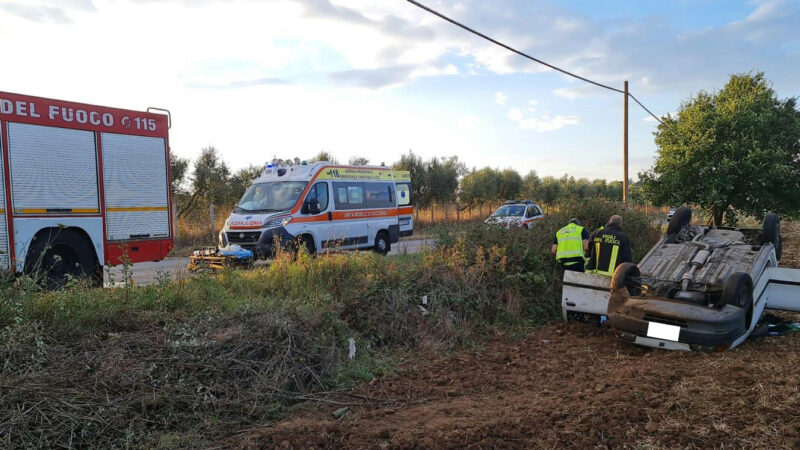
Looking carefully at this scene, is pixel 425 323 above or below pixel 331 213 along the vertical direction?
below

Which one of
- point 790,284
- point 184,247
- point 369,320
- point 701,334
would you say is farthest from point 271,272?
point 184,247

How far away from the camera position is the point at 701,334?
5.20m

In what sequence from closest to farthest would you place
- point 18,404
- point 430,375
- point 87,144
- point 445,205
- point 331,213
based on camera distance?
point 18,404 < point 430,375 < point 87,144 < point 331,213 < point 445,205

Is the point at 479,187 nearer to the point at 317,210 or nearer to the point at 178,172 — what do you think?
the point at 178,172

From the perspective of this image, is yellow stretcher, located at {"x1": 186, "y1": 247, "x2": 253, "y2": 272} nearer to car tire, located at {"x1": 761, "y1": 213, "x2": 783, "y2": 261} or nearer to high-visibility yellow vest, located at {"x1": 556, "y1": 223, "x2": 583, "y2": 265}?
high-visibility yellow vest, located at {"x1": 556, "y1": 223, "x2": 583, "y2": 265}

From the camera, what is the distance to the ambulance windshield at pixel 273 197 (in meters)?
11.9

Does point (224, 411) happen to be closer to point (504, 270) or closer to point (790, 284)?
point (504, 270)

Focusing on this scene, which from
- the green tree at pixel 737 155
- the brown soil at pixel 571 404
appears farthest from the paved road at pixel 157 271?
the green tree at pixel 737 155

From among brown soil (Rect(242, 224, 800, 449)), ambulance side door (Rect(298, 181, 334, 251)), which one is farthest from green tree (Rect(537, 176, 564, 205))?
brown soil (Rect(242, 224, 800, 449))

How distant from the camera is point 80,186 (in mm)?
8500

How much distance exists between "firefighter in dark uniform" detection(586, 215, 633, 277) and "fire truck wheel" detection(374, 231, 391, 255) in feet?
25.0

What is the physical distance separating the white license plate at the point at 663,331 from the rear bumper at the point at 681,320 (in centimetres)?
3

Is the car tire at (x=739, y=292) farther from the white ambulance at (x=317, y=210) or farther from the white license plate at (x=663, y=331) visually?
the white ambulance at (x=317, y=210)

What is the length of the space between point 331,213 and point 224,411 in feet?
29.0
